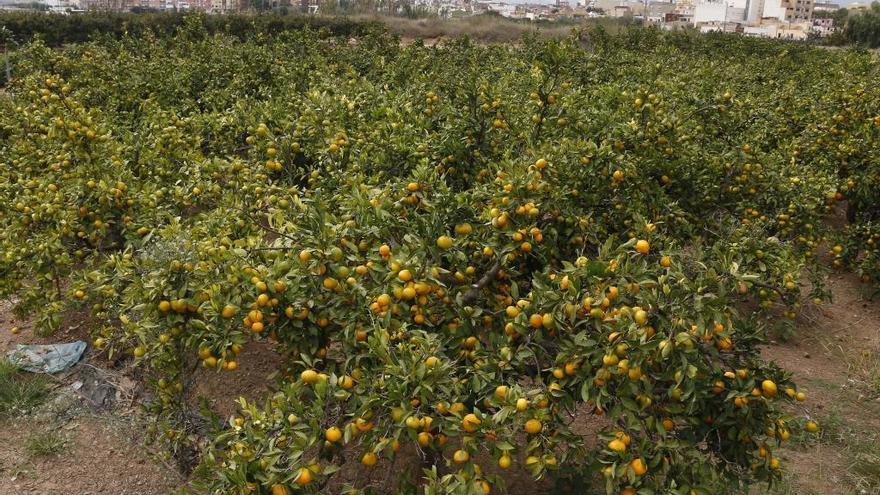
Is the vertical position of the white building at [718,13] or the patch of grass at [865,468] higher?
the white building at [718,13]

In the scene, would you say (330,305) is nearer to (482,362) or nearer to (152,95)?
(482,362)

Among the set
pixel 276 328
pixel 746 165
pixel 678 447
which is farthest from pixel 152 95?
pixel 678 447

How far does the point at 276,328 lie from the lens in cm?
256

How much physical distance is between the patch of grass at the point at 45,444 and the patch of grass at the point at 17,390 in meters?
0.31

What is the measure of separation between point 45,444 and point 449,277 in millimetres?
2270

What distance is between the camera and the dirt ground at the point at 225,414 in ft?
10.5

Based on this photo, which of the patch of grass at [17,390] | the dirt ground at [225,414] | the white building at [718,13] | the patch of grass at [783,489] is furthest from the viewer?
the white building at [718,13]

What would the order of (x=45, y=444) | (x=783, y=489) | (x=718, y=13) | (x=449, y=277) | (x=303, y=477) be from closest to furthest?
(x=303, y=477)
(x=449, y=277)
(x=783, y=489)
(x=45, y=444)
(x=718, y=13)

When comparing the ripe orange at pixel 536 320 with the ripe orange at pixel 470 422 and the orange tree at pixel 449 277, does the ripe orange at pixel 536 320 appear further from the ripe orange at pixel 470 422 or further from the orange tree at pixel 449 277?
the ripe orange at pixel 470 422

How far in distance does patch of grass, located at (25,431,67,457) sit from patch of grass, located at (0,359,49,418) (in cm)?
31

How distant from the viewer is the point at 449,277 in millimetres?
2725

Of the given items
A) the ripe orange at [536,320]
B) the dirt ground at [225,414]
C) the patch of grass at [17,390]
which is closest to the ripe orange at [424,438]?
the ripe orange at [536,320]

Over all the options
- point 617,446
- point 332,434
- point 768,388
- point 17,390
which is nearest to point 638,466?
point 617,446

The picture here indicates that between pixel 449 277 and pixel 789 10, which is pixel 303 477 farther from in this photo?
pixel 789 10
